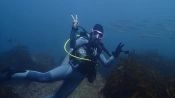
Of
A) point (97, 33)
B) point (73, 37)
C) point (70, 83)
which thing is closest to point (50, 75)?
point (70, 83)

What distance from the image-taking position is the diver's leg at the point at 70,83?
811 centimetres

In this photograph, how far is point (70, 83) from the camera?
832cm

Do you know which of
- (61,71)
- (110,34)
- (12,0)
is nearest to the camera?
(61,71)

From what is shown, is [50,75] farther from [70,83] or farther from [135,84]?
[135,84]

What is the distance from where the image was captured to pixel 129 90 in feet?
33.1

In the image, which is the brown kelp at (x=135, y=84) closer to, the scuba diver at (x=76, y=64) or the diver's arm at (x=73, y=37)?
the scuba diver at (x=76, y=64)

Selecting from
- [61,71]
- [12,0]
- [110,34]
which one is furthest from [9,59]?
[12,0]

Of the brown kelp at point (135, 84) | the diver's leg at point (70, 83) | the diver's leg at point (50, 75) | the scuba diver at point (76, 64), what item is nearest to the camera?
the scuba diver at point (76, 64)

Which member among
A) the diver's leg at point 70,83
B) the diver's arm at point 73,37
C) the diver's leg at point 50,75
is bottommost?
the diver's leg at point 70,83

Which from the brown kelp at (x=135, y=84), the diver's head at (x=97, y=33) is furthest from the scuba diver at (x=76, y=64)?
the brown kelp at (x=135, y=84)

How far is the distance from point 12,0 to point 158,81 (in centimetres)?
18932

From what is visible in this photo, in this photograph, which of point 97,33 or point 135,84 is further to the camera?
point 135,84

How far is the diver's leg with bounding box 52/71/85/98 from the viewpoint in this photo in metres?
8.11

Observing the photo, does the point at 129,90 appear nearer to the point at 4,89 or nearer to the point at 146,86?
the point at 146,86
